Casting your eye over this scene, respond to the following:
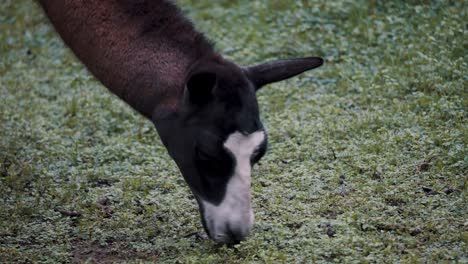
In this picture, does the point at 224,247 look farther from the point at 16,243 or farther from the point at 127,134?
the point at 127,134

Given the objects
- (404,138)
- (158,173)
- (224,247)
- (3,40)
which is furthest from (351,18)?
(224,247)

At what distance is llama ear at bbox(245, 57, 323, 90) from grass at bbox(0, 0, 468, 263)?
1014mm

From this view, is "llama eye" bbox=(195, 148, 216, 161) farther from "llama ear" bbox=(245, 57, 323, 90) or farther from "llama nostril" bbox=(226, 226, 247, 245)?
"llama ear" bbox=(245, 57, 323, 90)

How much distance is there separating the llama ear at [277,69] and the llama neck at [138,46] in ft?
1.20

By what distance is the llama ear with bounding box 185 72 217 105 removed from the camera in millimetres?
5383

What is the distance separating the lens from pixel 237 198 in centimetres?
544

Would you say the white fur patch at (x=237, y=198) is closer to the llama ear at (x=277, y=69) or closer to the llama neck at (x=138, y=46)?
the llama ear at (x=277, y=69)

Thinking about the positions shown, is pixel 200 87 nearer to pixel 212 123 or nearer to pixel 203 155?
pixel 212 123

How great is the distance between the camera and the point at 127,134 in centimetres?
839

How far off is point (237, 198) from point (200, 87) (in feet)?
2.36

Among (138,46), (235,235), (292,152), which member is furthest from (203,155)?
(292,152)

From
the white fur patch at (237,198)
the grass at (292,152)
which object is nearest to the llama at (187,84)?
the white fur patch at (237,198)

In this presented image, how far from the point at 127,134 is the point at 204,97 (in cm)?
296

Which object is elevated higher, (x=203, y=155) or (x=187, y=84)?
(x=187, y=84)
